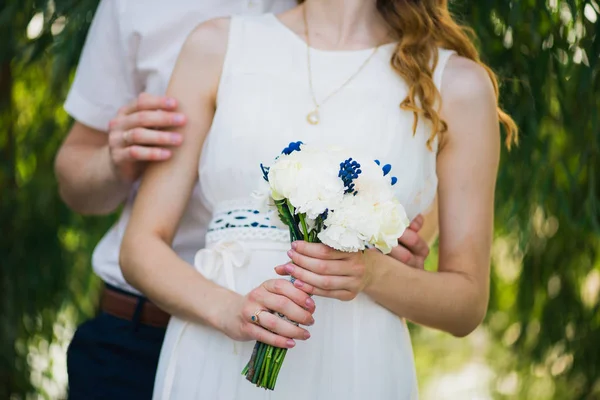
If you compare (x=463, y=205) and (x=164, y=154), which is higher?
(x=164, y=154)

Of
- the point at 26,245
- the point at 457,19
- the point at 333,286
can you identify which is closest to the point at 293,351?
the point at 333,286

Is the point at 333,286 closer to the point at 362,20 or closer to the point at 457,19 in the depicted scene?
the point at 362,20

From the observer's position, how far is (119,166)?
2.18 metres

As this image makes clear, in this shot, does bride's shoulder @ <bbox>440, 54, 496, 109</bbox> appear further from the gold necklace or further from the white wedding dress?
the gold necklace

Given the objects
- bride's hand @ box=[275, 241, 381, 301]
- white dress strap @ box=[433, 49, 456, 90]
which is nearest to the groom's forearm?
bride's hand @ box=[275, 241, 381, 301]

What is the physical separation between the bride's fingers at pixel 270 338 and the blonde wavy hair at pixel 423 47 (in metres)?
0.63

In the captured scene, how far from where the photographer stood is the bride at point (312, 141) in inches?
73.3

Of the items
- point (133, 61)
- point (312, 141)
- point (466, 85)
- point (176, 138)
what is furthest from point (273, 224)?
point (133, 61)

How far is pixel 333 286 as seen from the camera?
1.62 m

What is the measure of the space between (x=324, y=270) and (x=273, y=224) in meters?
0.29

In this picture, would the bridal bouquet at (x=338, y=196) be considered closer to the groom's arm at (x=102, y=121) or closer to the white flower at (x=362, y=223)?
the white flower at (x=362, y=223)

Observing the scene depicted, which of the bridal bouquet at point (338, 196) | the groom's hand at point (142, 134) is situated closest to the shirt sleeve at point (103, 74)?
the groom's hand at point (142, 134)

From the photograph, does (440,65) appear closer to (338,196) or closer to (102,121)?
(338,196)

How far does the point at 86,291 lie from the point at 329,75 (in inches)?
74.7
